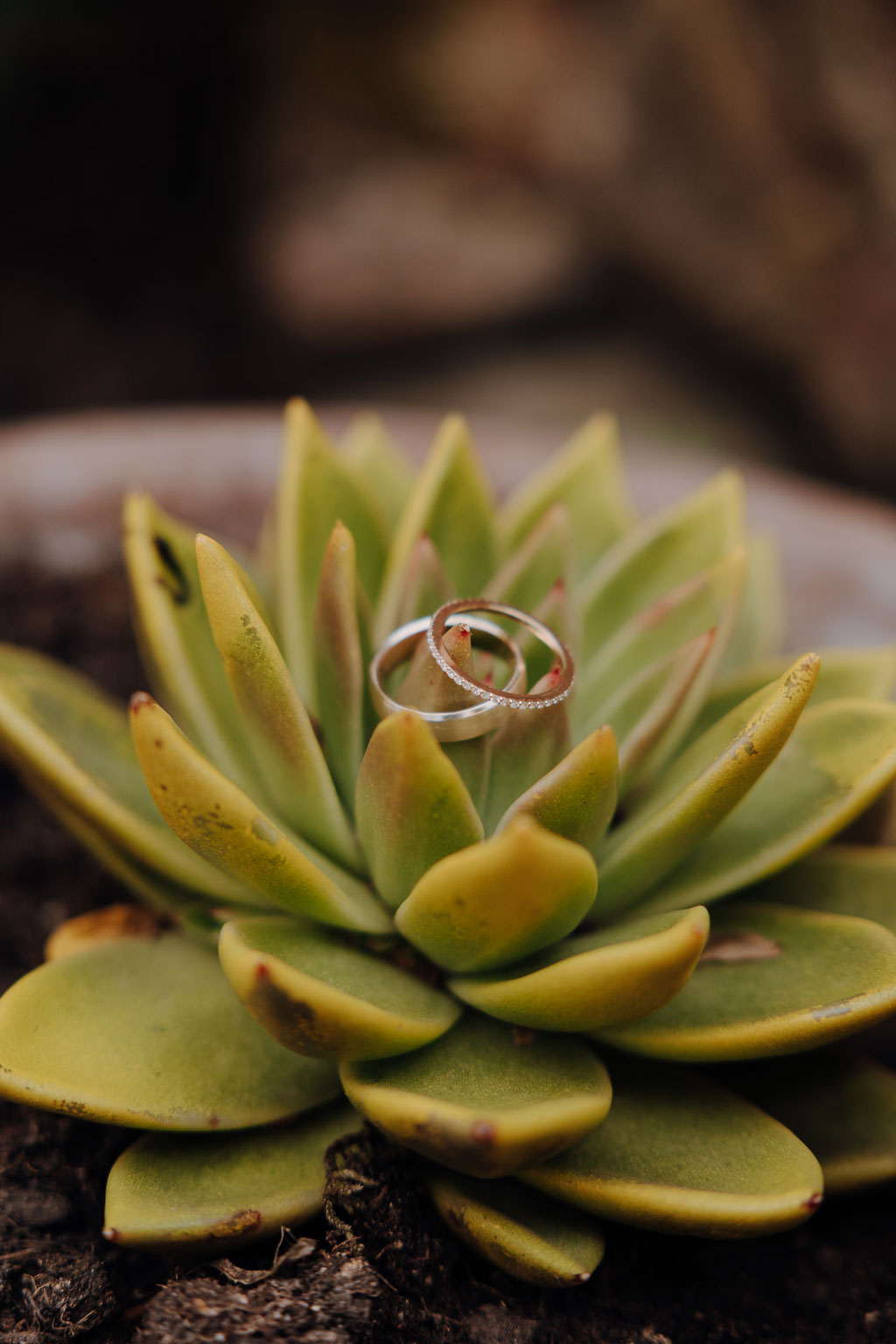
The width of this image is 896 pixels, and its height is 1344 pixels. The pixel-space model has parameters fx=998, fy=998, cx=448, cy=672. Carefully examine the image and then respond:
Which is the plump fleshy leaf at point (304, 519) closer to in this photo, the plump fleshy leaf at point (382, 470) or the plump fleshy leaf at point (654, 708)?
the plump fleshy leaf at point (382, 470)

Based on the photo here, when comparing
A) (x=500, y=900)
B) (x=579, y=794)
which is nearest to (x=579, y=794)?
(x=579, y=794)

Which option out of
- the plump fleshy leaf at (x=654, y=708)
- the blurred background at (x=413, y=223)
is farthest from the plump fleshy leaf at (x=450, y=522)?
the blurred background at (x=413, y=223)

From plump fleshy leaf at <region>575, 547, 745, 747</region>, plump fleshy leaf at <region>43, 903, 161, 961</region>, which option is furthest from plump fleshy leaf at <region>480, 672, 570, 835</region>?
plump fleshy leaf at <region>43, 903, 161, 961</region>

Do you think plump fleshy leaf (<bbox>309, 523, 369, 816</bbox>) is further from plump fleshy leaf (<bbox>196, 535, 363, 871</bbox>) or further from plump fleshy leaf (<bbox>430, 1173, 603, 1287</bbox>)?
plump fleshy leaf (<bbox>430, 1173, 603, 1287</bbox>)

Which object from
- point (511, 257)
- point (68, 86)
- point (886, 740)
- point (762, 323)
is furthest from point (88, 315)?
point (886, 740)

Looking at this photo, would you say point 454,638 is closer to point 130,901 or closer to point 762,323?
point 130,901
